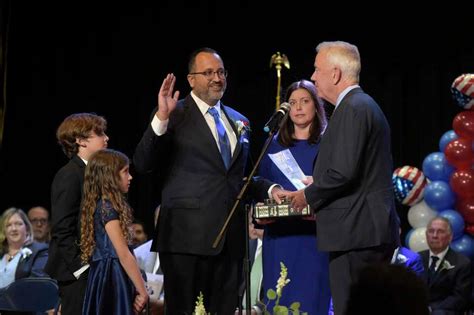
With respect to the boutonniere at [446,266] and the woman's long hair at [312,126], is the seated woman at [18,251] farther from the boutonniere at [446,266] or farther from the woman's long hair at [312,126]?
the boutonniere at [446,266]

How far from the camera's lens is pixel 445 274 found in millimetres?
8047

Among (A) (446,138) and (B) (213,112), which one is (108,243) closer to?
(B) (213,112)

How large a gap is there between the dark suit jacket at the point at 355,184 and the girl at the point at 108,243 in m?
1.08

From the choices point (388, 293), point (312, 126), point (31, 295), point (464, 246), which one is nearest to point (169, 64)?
point (464, 246)

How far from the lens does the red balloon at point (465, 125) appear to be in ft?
28.1

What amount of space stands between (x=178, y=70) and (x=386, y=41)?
2311mm

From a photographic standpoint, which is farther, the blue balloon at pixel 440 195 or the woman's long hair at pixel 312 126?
the blue balloon at pixel 440 195

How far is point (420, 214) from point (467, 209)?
0.55m

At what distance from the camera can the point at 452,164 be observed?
28.9 ft

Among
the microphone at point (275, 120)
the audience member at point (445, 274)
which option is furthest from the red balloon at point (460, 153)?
the microphone at point (275, 120)

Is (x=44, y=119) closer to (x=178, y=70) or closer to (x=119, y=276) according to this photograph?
(x=178, y=70)

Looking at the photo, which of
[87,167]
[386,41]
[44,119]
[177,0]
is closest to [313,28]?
[386,41]

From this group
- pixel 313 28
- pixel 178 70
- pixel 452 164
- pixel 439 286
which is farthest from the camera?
pixel 178 70

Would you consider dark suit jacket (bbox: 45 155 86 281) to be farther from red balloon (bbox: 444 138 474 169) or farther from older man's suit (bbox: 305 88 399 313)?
red balloon (bbox: 444 138 474 169)
